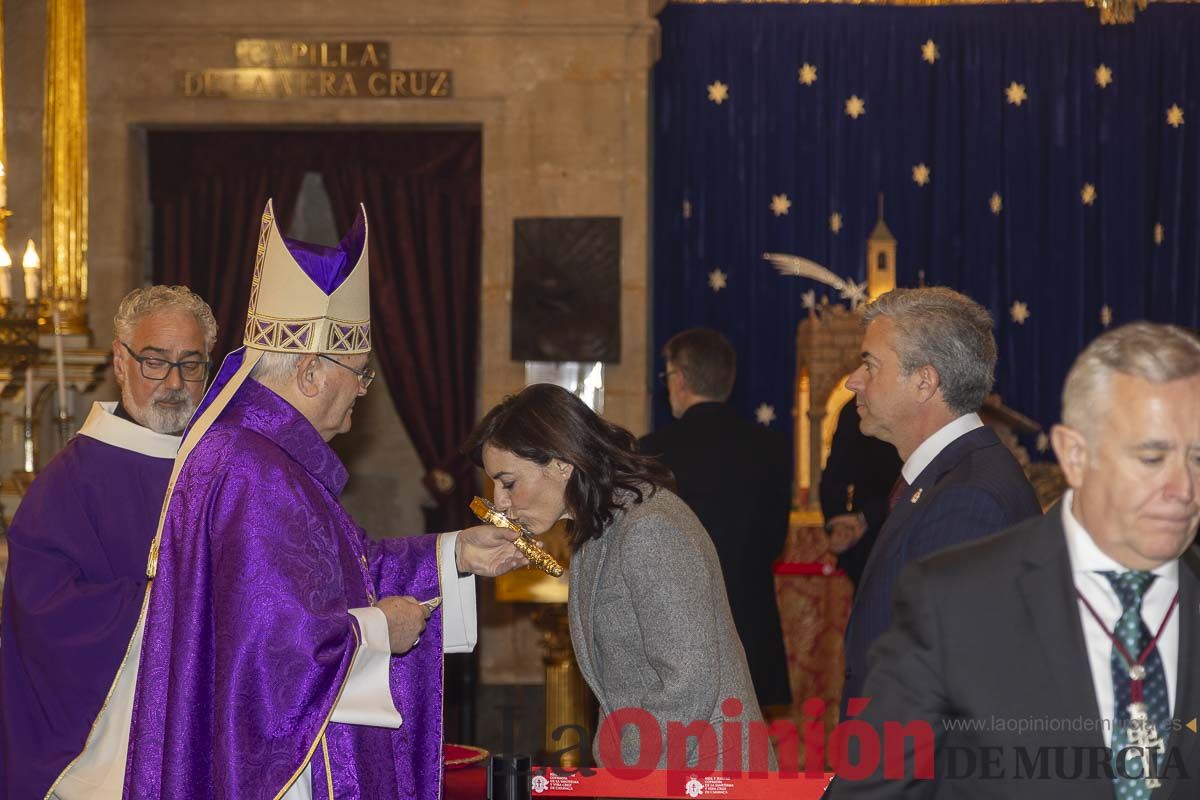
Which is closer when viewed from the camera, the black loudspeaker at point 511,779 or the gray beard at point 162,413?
the black loudspeaker at point 511,779

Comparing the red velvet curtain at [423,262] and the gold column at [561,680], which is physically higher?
the red velvet curtain at [423,262]

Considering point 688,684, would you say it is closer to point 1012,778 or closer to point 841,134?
point 1012,778

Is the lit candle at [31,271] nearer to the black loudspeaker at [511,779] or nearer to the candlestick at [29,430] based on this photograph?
the candlestick at [29,430]

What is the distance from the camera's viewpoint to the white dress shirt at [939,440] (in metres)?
2.92

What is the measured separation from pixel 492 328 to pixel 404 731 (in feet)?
17.3

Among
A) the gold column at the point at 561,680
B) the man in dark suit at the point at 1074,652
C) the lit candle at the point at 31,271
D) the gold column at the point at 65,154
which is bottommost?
the gold column at the point at 561,680

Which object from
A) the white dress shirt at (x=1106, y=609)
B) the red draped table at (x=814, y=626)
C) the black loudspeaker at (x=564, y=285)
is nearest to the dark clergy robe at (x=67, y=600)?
the white dress shirt at (x=1106, y=609)

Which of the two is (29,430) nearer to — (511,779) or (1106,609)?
(511,779)

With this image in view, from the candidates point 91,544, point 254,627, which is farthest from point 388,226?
point 254,627

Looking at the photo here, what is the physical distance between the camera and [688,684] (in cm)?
277

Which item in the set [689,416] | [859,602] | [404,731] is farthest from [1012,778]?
[689,416]

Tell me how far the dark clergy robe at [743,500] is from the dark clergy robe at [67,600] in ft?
6.57

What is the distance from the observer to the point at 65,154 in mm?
6660

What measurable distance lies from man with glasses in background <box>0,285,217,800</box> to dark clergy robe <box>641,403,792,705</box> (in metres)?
1.85
